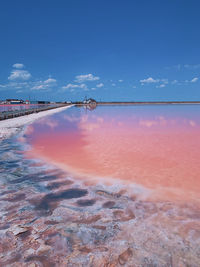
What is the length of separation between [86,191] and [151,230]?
5.28 feet

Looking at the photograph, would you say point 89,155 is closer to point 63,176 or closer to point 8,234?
point 63,176

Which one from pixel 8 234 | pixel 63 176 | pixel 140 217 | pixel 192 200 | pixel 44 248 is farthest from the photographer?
pixel 63 176

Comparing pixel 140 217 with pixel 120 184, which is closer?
pixel 140 217

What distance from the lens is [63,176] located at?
464 centimetres

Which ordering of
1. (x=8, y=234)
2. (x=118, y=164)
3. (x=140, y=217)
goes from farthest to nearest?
(x=118, y=164) → (x=140, y=217) → (x=8, y=234)

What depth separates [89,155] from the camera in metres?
6.69

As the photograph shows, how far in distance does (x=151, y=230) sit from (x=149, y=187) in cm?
151

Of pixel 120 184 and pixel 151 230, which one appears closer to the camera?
pixel 151 230

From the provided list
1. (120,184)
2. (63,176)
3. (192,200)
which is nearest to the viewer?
(192,200)

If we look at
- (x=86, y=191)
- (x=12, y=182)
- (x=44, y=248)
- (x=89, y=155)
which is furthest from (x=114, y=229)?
(x=89, y=155)

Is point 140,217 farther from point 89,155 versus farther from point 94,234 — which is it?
point 89,155

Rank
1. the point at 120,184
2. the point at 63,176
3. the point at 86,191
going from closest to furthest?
the point at 86,191 → the point at 120,184 → the point at 63,176

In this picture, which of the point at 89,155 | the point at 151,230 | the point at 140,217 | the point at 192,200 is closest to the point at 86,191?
the point at 140,217

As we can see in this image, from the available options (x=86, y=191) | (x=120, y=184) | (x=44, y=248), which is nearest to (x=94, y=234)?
(x=44, y=248)
